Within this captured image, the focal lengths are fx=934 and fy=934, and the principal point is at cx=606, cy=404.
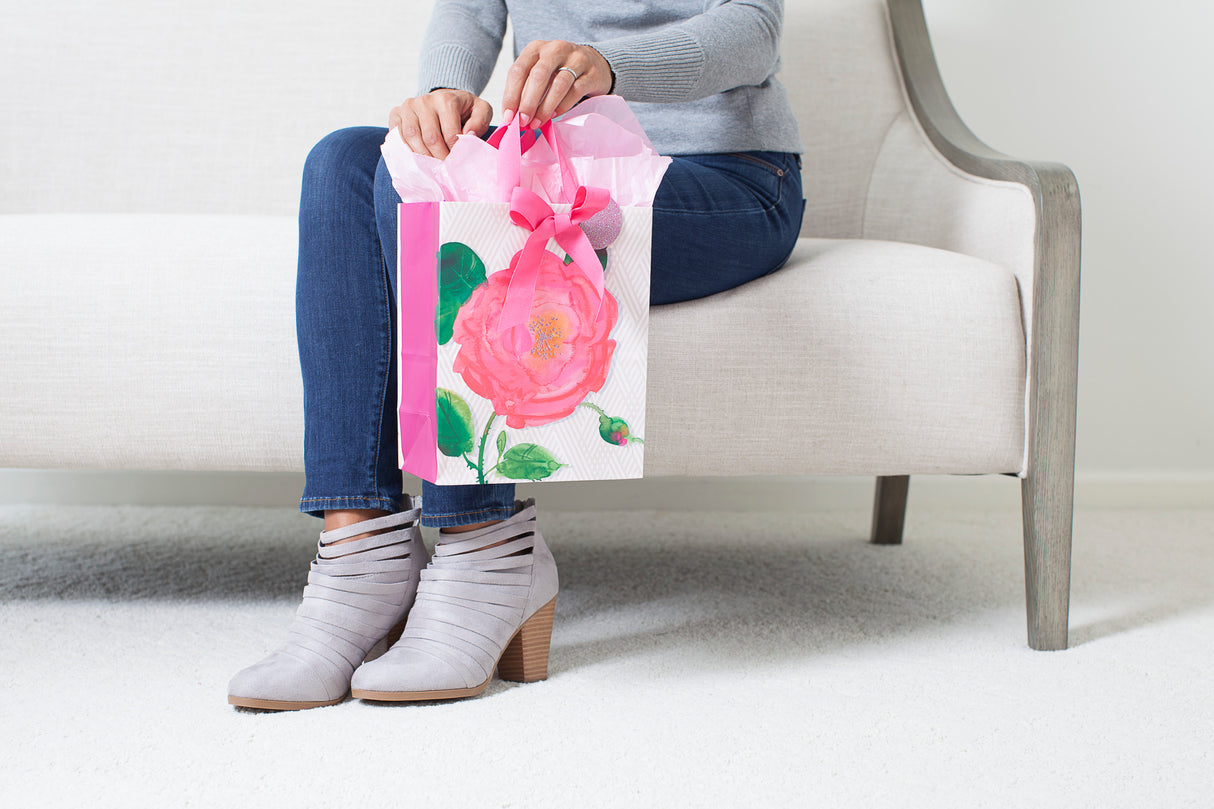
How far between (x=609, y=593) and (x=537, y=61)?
0.62m

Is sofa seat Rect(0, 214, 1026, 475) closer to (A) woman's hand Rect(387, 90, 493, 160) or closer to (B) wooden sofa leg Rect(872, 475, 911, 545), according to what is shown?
(A) woman's hand Rect(387, 90, 493, 160)

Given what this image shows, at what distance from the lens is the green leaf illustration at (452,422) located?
628 millimetres

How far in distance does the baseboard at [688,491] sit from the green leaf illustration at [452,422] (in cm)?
80

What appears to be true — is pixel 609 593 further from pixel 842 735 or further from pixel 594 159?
pixel 594 159

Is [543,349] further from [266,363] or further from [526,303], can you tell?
[266,363]

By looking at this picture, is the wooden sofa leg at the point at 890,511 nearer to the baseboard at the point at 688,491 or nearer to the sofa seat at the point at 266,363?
the baseboard at the point at 688,491

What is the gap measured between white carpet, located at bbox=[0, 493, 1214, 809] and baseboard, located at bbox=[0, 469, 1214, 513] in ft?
0.78

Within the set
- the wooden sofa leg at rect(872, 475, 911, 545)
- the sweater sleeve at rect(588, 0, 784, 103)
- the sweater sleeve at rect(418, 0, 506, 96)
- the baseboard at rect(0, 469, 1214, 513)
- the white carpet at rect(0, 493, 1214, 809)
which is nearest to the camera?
the white carpet at rect(0, 493, 1214, 809)

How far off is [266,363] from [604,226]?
1.26 feet

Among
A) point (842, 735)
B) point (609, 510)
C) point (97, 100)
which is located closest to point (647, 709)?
point (842, 735)

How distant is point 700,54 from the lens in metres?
0.76

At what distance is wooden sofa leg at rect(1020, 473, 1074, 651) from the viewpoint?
90cm

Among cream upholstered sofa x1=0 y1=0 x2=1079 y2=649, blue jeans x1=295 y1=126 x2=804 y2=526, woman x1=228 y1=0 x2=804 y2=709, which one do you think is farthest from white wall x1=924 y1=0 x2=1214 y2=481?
blue jeans x1=295 y1=126 x2=804 y2=526

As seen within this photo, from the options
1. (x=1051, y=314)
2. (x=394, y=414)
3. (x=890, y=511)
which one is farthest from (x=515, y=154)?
(x=890, y=511)
